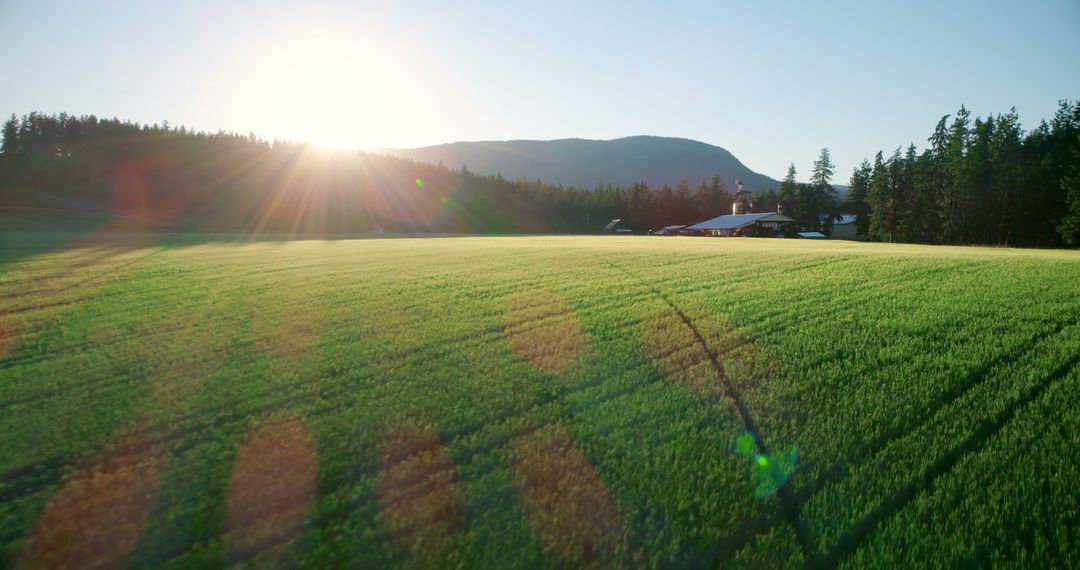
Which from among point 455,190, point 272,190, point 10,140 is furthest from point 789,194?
point 10,140

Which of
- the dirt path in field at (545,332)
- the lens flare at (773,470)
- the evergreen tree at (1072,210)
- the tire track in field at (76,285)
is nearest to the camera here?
the lens flare at (773,470)

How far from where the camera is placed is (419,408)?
15.6 ft

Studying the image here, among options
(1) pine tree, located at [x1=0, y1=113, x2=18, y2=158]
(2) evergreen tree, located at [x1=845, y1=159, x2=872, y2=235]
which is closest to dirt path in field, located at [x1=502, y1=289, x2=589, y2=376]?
(2) evergreen tree, located at [x1=845, y1=159, x2=872, y2=235]

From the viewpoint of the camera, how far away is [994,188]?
55.4 m

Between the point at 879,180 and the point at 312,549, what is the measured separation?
Answer: 275 feet

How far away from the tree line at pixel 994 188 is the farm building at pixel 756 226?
12.3 meters

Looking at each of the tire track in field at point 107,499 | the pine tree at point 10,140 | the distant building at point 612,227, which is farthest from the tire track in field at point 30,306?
the pine tree at point 10,140

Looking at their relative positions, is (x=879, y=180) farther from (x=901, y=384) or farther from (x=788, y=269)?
(x=901, y=384)

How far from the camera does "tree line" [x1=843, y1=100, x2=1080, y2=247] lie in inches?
2053

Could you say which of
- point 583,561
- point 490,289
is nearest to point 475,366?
point 583,561

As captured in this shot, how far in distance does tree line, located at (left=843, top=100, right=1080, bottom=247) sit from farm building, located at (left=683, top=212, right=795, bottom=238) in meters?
12.3

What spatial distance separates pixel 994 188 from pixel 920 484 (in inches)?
2729

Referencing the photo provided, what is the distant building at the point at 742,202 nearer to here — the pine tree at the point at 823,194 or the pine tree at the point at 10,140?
the pine tree at the point at 823,194

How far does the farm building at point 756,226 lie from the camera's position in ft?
238
